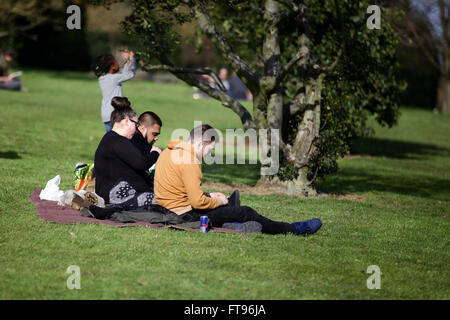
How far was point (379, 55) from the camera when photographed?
15320 mm

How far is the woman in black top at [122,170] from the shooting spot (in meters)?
7.50

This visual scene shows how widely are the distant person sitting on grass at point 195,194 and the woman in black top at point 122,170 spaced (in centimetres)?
39

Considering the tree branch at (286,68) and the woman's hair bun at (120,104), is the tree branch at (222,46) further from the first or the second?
the woman's hair bun at (120,104)

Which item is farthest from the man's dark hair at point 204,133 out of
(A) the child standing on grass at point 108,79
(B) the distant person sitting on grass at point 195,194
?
(A) the child standing on grass at point 108,79

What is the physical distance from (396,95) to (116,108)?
11.2 meters

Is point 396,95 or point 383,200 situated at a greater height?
point 396,95

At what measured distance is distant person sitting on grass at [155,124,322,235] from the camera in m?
6.89

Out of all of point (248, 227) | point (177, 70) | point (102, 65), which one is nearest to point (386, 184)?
point (177, 70)

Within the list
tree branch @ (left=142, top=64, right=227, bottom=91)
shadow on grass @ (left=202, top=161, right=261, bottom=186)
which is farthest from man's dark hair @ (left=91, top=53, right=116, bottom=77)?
shadow on grass @ (left=202, top=161, right=261, bottom=186)

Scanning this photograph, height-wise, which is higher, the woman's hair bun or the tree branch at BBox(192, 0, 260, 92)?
the tree branch at BBox(192, 0, 260, 92)

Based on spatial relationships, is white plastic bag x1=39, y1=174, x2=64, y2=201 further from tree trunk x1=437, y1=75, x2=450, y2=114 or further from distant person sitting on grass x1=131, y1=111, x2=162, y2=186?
tree trunk x1=437, y1=75, x2=450, y2=114

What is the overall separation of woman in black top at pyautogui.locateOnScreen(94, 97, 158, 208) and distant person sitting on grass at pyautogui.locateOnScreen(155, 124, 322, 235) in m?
0.39
